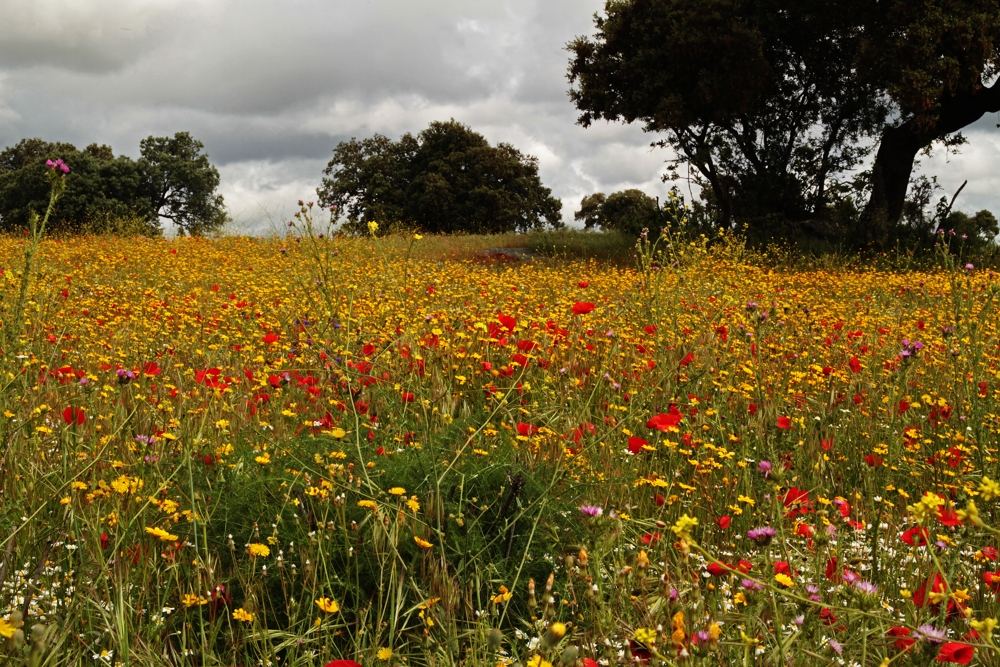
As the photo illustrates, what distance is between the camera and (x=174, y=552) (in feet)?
6.22

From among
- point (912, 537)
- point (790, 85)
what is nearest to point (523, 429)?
point (912, 537)

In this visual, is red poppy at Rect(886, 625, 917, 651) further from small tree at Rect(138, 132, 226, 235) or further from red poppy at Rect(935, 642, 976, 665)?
small tree at Rect(138, 132, 226, 235)

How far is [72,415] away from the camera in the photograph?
233 cm

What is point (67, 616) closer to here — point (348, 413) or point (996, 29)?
point (348, 413)

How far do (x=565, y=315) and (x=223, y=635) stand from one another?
13.1 feet

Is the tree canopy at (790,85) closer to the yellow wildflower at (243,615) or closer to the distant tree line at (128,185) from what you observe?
the yellow wildflower at (243,615)

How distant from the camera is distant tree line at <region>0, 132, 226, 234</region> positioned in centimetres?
3356

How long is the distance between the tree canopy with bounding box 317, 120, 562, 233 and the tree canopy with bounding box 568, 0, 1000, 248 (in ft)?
65.4

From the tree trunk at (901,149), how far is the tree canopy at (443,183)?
21.3 m

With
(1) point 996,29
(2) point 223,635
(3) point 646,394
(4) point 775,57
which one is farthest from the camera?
(4) point 775,57

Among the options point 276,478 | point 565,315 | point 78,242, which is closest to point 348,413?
point 276,478

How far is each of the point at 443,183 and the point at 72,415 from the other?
115 feet

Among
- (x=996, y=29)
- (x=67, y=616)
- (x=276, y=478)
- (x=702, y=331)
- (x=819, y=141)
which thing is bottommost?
(x=67, y=616)


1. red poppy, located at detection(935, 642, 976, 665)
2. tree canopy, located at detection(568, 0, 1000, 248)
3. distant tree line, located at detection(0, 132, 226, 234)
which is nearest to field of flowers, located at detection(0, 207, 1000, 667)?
red poppy, located at detection(935, 642, 976, 665)
